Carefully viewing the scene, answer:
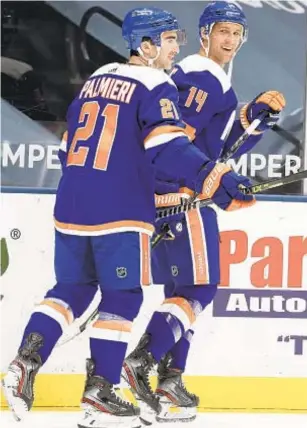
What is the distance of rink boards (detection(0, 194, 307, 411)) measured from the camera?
145 inches

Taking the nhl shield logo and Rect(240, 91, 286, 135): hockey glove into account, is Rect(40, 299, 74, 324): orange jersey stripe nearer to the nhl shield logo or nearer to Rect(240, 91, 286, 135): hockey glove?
the nhl shield logo

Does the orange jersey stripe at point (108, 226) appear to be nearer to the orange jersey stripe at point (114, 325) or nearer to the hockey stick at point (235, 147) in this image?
the orange jersey stripe at point (114, 325)

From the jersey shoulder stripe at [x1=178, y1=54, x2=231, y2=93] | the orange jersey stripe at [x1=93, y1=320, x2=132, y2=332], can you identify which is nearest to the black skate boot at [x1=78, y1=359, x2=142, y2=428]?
the orange jersey stripe at [x1=93, y1=320, x2=132, y2=332]

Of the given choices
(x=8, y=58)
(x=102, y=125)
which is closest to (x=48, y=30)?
(x=8, y=58)

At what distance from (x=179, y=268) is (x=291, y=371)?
0.71 meters

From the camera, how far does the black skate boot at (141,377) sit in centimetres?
307

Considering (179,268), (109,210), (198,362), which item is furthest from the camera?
(198,362)

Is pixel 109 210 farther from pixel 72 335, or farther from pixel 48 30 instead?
pixel 48 30

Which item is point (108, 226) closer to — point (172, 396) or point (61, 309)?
point (61, 309)

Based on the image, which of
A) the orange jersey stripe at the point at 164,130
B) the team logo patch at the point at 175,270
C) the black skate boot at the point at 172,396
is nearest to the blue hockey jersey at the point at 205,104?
the team logo patch at the point at 175,270

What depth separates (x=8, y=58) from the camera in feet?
12.5

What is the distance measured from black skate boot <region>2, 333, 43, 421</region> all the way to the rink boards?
84 centimetres

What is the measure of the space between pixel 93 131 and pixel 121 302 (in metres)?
0.47

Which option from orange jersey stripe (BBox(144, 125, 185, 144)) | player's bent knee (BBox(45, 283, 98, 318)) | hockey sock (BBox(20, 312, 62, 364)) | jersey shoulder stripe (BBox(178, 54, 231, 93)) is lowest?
hockey sock (BBox(20, 312, 62, 364))
